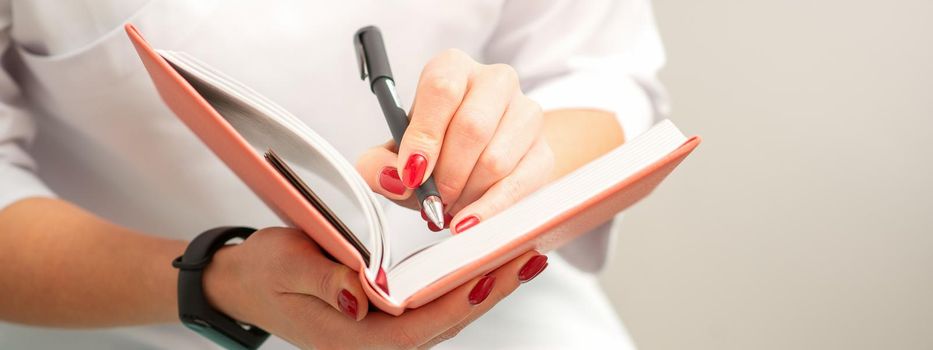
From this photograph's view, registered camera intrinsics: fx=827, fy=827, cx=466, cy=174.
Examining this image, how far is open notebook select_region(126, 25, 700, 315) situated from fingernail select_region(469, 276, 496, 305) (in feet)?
0.07

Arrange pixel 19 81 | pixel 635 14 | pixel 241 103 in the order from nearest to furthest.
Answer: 1. pixel 241 103
2. pixel 19 81
3. pixel 635 14

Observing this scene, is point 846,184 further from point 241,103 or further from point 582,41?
point 241,103

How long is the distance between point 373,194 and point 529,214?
7 cm

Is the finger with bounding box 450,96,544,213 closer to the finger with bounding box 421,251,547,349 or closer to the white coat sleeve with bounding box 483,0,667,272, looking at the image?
the finger with bounding box 421,251,547,349

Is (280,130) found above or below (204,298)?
above

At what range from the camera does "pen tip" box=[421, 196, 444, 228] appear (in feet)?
1.34

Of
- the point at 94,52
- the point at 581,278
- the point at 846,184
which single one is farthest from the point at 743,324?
the point at 94,52

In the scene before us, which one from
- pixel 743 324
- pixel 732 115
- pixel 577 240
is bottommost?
pixel 743 324

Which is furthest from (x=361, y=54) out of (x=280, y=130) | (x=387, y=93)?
(x=280, y=130)

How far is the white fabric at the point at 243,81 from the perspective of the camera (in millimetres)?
587

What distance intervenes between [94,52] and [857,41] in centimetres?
84

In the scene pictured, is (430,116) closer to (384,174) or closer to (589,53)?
(384,174)

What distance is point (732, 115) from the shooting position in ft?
3.41

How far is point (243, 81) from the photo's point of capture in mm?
609
